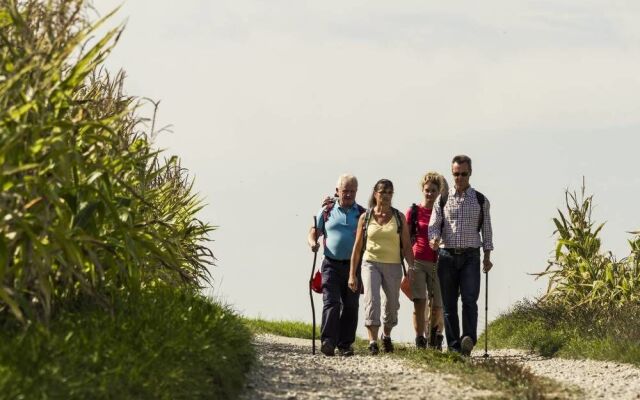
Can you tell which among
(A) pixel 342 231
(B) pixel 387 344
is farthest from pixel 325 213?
(B) pixel 387 344

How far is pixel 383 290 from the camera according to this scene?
43.0 ft

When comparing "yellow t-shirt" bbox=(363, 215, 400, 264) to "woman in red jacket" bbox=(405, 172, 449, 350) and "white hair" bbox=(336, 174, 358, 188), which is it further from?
"woman in red jacket" bbox=(405, 172, 449, 350)

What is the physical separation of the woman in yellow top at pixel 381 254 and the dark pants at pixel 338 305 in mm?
296

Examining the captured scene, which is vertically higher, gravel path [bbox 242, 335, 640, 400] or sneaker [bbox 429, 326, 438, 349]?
sneaker [bbox 429, 326, 438, 349]

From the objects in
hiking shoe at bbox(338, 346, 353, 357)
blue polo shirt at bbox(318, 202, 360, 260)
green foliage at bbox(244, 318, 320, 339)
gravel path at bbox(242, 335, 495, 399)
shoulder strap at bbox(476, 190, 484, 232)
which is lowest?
gravel path at bbox(242, 335, 495, 399)

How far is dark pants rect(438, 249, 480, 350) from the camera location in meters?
13.1

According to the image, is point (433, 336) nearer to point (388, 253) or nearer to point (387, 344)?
point (387, 344)

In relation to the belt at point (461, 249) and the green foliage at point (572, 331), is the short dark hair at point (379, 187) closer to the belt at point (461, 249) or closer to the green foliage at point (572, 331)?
the belt at point (461, 249)

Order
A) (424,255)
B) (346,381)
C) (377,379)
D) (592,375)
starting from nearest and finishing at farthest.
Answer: (346,381), (377,379), (592,375), (424,255)

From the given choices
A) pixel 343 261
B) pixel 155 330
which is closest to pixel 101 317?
pixel 155 330

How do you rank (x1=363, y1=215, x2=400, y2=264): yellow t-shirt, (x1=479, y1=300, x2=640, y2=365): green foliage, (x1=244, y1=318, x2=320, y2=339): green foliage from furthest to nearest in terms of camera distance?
(x1=244, y1=318, x2=320, y2=339): green foliage < (x1=479, y1=300, x2=640, y2=365): green foliage < (x1=363, y1=215, x2=400, y2=264): yellow t-shirt

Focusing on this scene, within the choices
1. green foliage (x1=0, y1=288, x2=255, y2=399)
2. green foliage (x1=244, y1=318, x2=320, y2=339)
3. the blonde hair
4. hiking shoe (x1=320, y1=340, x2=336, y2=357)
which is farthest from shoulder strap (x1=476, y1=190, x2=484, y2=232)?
green foliage (x1=244, y1=318, x2=320, y2=339)

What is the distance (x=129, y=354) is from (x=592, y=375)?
580 cm

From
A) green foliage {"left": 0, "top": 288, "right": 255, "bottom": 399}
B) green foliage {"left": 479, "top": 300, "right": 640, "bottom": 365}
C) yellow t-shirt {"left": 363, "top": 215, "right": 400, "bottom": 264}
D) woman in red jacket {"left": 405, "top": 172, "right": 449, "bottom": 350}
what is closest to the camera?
green foliage {"left": 0, "top": 288, "right": 255, "bottom": 399}
